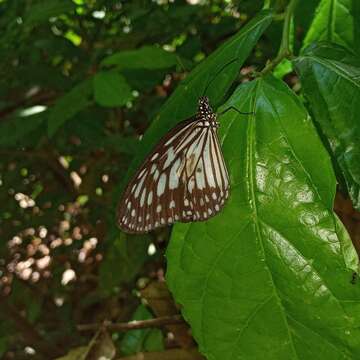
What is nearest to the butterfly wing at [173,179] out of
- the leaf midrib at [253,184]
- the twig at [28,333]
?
the leaf midrib at [253,184]

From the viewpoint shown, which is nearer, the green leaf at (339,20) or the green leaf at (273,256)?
the green leaf at (273,256)

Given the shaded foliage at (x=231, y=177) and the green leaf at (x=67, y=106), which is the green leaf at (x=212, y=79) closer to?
the shaded foliage at (x=231, y=177)

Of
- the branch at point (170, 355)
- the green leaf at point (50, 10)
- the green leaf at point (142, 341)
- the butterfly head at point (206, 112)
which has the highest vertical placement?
the butterfly head at point (206, 112)

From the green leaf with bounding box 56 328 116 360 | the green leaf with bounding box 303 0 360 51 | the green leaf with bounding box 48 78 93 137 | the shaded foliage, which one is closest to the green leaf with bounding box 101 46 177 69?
the shaded foliage

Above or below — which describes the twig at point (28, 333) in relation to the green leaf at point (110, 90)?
below

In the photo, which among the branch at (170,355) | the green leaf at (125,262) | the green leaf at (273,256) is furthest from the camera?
the green leaf at (125,262)

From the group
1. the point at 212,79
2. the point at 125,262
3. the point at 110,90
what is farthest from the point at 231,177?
the point at 125,262

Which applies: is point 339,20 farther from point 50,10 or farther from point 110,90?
point 50,10
